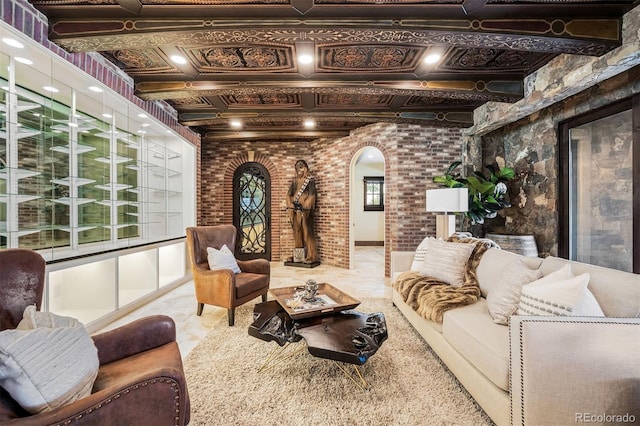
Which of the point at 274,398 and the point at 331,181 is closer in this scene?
the point at 274,398

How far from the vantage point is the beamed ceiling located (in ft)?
7.13

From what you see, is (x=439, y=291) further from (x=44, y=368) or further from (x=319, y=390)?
(x=44, y=368)

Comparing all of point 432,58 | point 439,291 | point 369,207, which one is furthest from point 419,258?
point 369,207

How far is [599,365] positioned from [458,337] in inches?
26.1

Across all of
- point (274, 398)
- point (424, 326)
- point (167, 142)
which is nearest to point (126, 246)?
point (167, 142)

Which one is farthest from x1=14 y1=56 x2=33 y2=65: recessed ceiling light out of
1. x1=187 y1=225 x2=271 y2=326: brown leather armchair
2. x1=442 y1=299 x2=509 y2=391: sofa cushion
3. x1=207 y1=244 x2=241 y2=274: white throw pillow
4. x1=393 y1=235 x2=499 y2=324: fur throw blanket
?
x1=442 y1=299 x2=509 y2=391: sofa cushion

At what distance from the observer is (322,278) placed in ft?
15.9

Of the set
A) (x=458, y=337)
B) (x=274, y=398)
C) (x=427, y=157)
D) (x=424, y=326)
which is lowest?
(x=274, y=398)

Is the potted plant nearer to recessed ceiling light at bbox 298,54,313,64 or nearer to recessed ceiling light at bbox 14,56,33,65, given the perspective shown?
recessed ceiling light at bbox 298,54,313,64

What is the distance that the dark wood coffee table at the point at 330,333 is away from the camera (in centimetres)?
166

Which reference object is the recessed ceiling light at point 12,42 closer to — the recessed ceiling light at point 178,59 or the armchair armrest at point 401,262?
the recessed ceiling light at point 178,59

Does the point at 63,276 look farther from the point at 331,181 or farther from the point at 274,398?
the point at 331,181

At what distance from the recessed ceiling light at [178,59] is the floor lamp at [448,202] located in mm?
3228

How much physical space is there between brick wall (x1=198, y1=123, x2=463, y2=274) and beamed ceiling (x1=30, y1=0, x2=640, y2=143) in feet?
3.14
